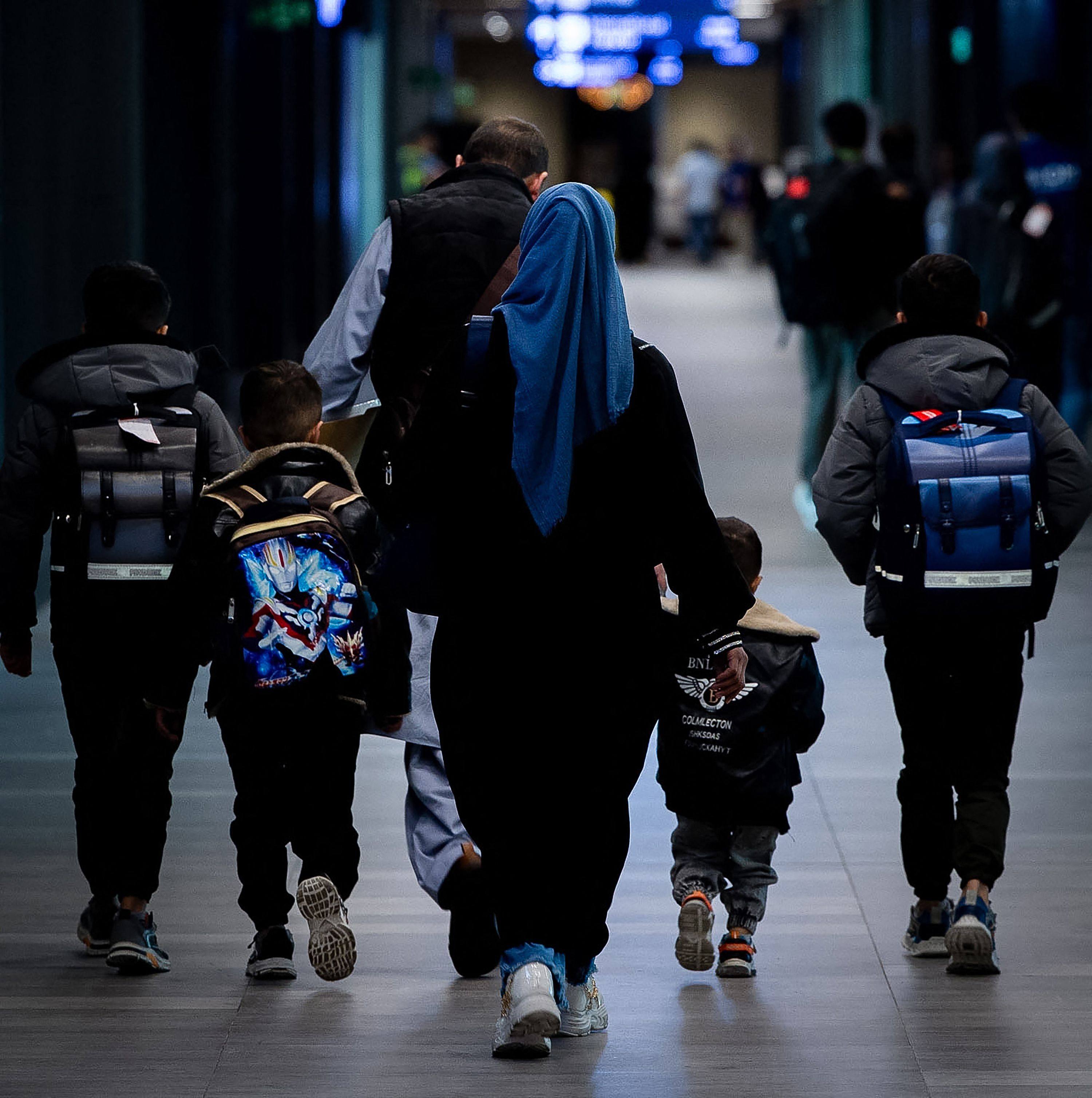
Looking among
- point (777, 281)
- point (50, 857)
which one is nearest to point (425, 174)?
point (777, 281)

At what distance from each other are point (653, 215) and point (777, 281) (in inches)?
1032

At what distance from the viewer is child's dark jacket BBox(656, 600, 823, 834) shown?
179 inches

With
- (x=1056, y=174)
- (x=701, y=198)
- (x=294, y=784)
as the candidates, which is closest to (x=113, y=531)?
(x=294, y=784)

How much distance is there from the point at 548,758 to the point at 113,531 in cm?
113

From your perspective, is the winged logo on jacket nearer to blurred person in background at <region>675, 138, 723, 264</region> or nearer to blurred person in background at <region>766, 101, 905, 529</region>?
blurred person in background at <region>766, 101, 905, 529</region>

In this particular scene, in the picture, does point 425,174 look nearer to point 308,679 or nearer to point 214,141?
point 214,141

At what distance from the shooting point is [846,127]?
36.7 feet

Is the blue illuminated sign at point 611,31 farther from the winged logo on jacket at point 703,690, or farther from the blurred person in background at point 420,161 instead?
the winged logo on jacket at point 703,690

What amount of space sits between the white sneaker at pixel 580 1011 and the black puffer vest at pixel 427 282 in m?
1.46

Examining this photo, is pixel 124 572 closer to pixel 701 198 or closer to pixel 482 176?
pixel 482 176

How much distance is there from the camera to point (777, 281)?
1122 cm

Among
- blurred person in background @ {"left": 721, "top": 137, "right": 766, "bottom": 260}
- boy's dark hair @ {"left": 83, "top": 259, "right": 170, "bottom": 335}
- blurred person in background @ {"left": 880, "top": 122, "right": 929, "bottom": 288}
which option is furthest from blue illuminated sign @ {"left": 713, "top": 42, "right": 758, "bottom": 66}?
boy's dark hair @ {"left": 83, "top": 259, "right": 170, "bottom": 335}

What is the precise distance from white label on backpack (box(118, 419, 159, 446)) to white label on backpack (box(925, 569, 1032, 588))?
66.4 inches

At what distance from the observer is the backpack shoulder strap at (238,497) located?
4348mm
